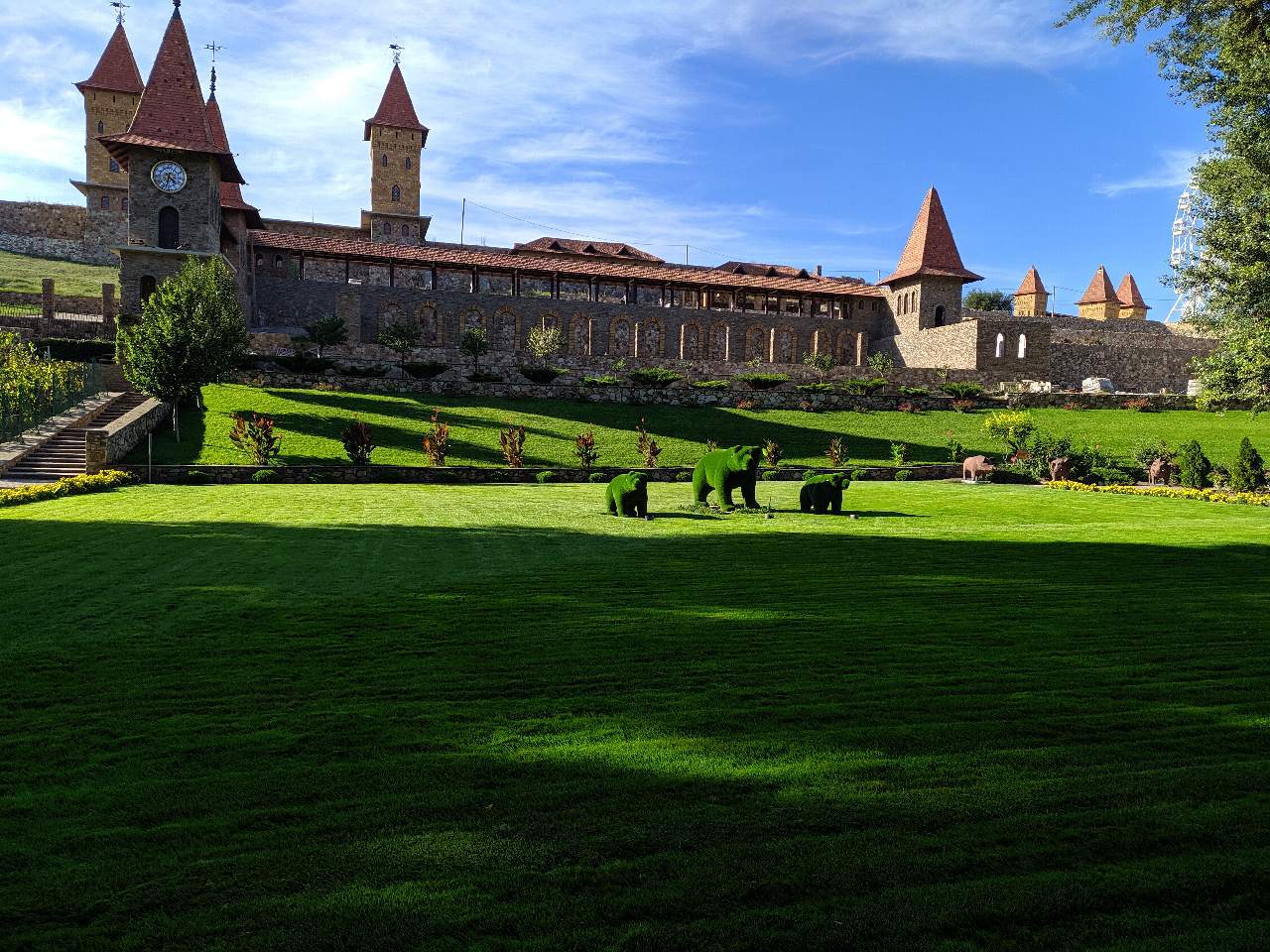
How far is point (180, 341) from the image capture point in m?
23.8

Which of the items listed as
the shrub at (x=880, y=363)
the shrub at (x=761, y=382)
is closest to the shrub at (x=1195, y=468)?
the shrub at (x=761, y=382)

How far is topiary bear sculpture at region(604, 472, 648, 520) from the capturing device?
523 inches

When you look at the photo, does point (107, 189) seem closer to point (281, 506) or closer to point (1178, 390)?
point (281, 506)

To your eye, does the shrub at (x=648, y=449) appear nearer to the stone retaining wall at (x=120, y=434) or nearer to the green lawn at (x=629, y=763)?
the stone retaining wall at (x=120, y=434)

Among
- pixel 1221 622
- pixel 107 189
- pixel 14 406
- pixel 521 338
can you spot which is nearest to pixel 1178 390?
pixel 521 338

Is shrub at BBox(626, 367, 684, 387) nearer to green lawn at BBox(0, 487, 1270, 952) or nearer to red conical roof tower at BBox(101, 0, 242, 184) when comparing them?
red conical roof tower at BBox(101, 0, 242, 184)

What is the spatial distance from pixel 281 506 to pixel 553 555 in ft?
23.7

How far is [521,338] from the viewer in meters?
49.5

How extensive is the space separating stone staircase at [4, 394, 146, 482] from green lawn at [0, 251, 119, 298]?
31836 mm

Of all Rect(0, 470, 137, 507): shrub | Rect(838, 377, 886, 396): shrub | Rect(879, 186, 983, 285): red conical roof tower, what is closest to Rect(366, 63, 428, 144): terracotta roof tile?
Rect(879, 186, 983, 285): red conical roof tower

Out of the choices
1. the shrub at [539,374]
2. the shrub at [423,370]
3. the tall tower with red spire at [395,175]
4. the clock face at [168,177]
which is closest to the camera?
the shrub at [423,370]

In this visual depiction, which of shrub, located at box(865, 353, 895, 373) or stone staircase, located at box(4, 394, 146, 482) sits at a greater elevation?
shrub, located at box(865, 353, 895, 373)

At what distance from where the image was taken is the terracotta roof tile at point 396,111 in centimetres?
6932

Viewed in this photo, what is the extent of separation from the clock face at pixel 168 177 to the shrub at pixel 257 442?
22.0 metres
